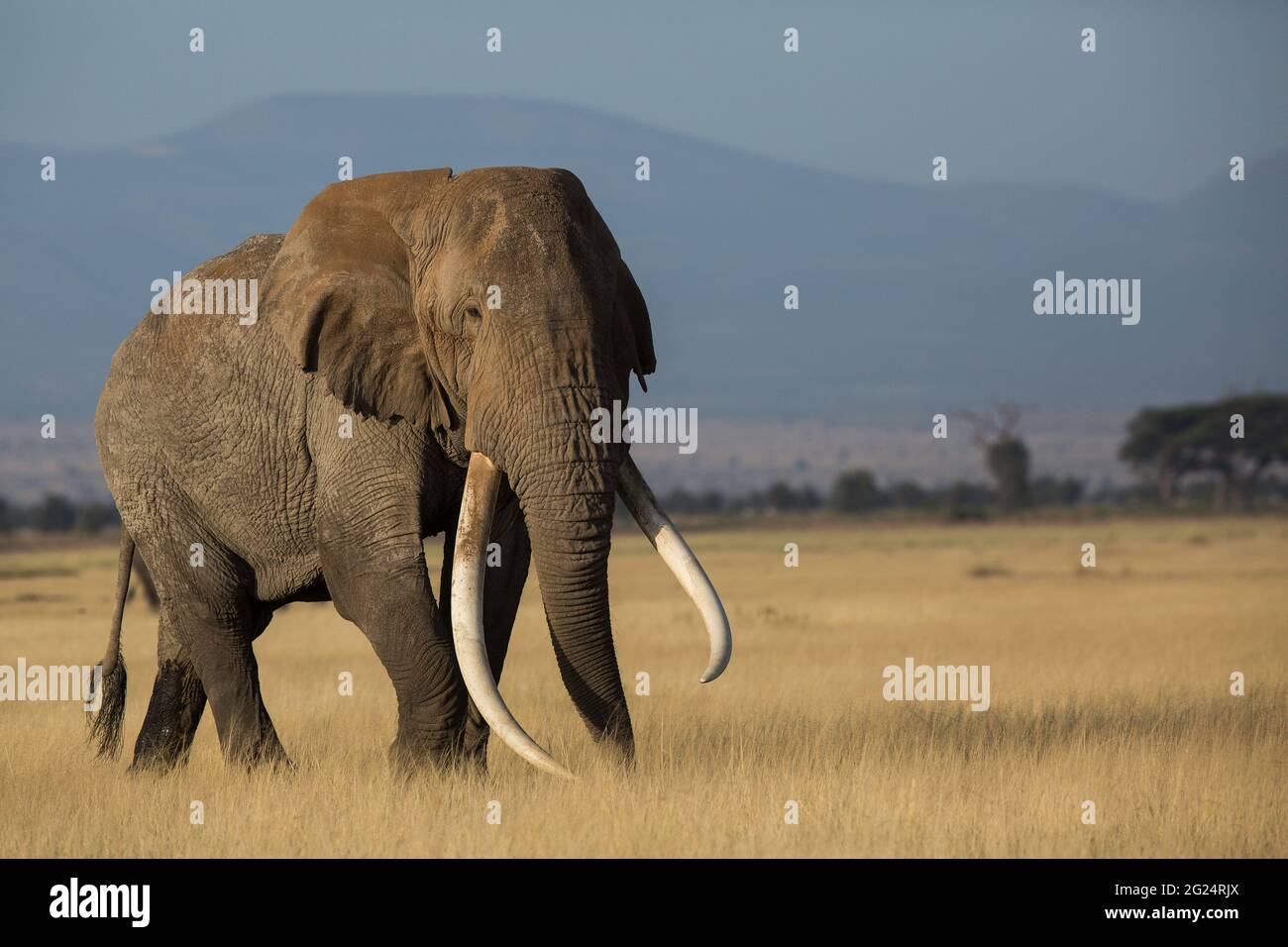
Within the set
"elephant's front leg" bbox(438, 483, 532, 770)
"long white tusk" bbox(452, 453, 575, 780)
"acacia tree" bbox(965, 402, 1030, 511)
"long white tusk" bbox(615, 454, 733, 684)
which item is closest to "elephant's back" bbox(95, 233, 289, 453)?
"elephant's front leg" bbox(438, 483, 532, 770)

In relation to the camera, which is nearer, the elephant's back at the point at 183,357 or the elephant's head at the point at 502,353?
the elephant's head at the point at 502,353

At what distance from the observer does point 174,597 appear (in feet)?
37.2

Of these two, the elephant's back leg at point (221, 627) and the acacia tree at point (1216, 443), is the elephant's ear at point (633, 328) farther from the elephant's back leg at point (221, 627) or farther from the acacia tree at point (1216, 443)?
the acacia tree at point (1216, 443)

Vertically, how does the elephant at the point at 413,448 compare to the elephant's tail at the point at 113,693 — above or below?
above

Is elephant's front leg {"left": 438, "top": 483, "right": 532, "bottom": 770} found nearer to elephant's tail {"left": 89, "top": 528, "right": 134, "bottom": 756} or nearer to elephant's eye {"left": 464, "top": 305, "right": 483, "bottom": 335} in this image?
elephant's eye {"left": 464, "top": 305, "right": 483, "bottom": 335}

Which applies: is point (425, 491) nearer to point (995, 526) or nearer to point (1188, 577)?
point (1188, 577)

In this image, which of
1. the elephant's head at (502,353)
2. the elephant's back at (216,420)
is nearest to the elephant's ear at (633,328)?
the elephant's head at (502,353)

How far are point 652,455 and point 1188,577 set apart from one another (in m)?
147

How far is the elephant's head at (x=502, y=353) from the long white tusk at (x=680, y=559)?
12 mm

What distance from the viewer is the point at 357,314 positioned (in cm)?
982

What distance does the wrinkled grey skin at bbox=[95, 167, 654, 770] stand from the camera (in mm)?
8984

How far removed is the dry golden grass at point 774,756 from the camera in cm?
876

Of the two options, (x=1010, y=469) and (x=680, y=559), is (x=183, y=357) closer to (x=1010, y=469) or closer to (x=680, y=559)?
(x=680, y=559)

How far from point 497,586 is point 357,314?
1.63 metres
